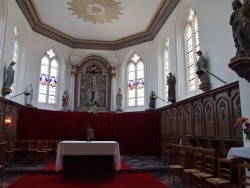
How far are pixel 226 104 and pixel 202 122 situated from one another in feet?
5.26

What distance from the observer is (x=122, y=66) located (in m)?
17.0

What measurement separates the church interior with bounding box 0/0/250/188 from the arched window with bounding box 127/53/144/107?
0.07 metres

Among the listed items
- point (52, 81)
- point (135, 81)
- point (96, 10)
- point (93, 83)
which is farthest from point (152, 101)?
point (52, 81)

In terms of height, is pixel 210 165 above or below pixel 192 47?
below

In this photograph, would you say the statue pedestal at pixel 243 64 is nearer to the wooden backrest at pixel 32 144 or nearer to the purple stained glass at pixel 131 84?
the wooden backrest at pixel 32 144

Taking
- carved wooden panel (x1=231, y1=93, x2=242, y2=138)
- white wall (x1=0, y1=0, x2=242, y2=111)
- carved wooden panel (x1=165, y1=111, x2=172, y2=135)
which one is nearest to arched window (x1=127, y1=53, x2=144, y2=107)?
white wall (x1=0, y1=0, x2=242, y2=111)

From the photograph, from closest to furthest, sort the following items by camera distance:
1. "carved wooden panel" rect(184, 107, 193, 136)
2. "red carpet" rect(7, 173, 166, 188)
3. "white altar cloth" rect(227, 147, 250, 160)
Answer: "white altar cloth" rect(227, 147, 250, 160)
"red carpet" rect(7, 173, 166, 188)
"carved wooden panel" rect(184, 107, 193, 136)

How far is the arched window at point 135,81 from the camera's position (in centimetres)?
1611

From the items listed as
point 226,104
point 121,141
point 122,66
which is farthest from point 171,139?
point 122,66

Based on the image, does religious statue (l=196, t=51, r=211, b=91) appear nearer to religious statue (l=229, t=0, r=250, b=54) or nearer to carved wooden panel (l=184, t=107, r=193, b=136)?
carved wooden panel (l=184, t=107, r=193, b=136)

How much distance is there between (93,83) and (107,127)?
3.59 metres

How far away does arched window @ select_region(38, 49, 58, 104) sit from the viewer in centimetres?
1527

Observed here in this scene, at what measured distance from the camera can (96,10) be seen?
1352cm

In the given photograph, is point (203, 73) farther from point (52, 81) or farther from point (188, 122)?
point (52, 81)
